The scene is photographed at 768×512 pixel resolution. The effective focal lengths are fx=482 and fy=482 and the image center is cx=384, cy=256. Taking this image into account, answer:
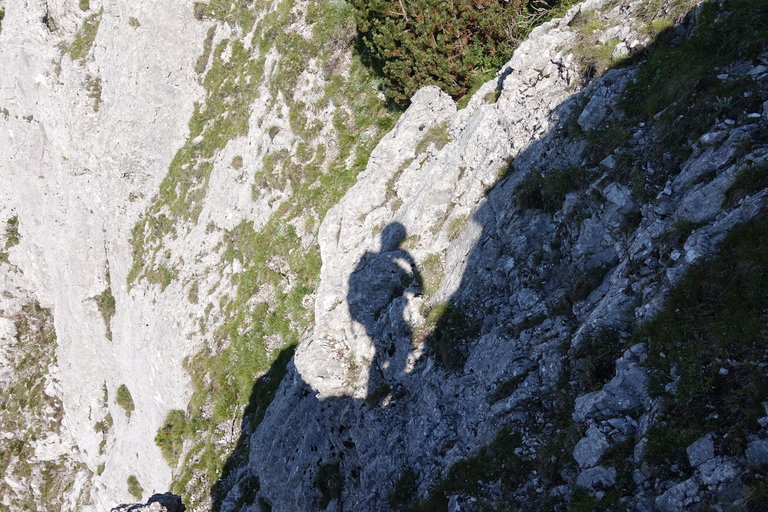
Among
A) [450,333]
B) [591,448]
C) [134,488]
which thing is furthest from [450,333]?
[134,488]

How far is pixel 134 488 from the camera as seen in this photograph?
28516mm

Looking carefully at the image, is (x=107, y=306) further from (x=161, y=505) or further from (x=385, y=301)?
(x=385, y=301)

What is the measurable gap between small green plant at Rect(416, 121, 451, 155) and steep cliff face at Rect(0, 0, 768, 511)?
0.10 meters

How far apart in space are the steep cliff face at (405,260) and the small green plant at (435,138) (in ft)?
0.32

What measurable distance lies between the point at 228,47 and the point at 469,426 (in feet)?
92.7

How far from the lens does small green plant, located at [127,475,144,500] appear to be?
28.1m

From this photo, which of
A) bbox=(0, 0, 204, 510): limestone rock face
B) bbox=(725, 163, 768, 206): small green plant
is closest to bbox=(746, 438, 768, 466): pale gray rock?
bbox=(725, 163, 768, 206): small green plant

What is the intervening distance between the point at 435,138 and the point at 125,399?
90.5 feet

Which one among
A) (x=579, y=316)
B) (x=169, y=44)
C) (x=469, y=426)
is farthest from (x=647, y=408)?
(x=169, y=44)

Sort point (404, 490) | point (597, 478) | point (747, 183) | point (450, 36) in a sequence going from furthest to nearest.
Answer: point (450, 36)
point (404, 490)
point (747, 183)
point (597, 478)

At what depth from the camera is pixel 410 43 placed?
18047 millimetres

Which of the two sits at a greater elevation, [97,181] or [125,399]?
[97,181]

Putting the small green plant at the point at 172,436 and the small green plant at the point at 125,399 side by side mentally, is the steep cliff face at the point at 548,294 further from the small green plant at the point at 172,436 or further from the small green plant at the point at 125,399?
the small green plant at the point at 125,399

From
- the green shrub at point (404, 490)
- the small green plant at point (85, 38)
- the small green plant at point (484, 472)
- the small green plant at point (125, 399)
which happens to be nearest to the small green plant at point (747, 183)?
the small green plant at point (484, 472)
